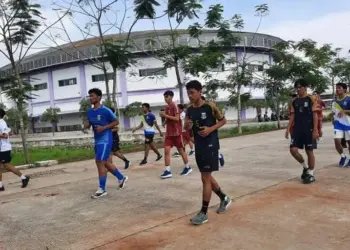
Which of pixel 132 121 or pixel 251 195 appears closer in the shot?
pixel 251 195

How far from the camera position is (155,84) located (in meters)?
47.6

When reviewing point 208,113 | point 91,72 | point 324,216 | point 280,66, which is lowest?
point 324,216

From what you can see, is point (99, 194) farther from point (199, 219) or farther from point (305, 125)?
point (305, 125)

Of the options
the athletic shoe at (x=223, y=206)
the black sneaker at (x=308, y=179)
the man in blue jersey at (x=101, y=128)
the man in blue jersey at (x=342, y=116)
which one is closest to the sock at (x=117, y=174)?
the man in blue jersey at (x=101, y=128)

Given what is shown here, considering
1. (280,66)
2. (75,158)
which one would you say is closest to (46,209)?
(75,158)

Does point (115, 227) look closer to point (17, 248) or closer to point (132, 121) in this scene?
point (17, 248)

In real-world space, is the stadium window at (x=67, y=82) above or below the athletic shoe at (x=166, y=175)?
above

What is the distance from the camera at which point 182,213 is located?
15.8ft

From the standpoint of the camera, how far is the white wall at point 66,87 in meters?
50.3

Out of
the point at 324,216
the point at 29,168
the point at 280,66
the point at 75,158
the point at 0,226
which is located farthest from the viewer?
the point at 280,66

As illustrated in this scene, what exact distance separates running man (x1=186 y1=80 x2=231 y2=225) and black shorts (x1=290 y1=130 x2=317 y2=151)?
213 cm

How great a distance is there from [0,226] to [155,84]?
141 feet

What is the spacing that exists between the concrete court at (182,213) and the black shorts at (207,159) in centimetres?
59

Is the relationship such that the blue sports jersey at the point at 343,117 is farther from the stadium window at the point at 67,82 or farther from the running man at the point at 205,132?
the stadium window at the point at 67,82
